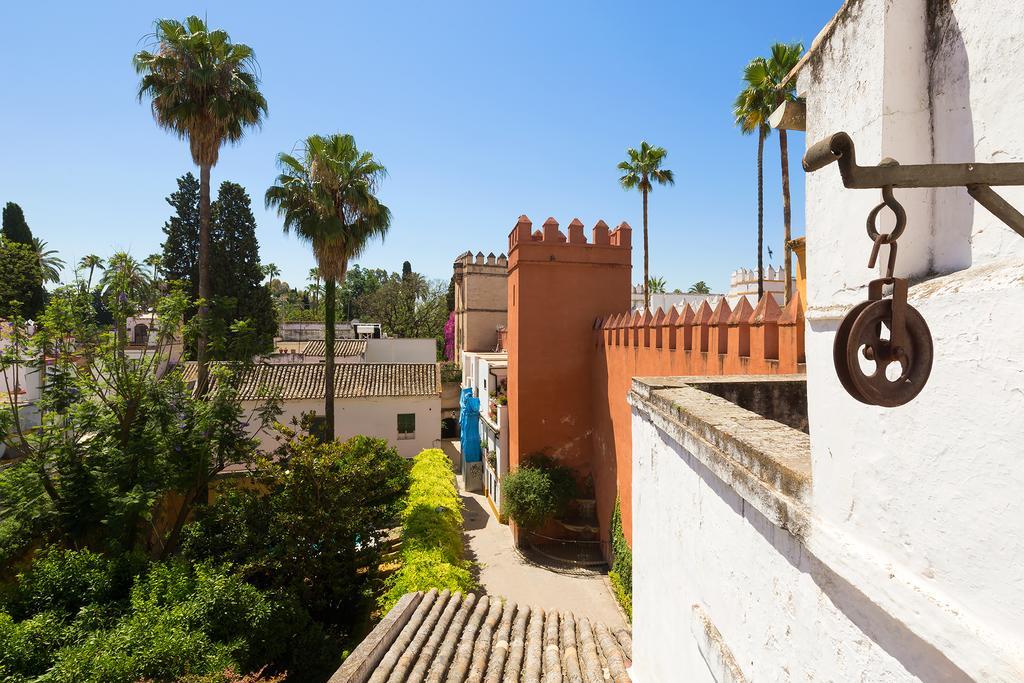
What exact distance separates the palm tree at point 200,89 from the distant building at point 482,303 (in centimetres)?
1703

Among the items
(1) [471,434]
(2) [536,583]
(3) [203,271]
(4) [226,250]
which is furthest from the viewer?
(4) [226,250]

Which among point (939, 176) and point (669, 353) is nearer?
point (939, 176)

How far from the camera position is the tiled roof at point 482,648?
214 inches

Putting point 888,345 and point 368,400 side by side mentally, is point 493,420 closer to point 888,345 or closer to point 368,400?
point 368,400

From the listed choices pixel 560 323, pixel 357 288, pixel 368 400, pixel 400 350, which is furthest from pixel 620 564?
pixel 357 288

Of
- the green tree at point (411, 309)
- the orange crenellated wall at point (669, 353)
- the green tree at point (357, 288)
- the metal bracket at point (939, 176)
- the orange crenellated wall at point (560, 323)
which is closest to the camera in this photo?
the metal bracket at point (939, 176)

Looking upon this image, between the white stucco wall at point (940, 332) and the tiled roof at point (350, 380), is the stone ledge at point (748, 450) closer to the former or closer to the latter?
the white stucco wall at point (940, 332)

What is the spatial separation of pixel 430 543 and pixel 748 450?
30.3 ft

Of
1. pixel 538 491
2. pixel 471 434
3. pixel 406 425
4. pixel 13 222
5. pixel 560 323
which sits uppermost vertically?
pixel 13 222

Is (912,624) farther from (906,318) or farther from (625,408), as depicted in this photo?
(625,408)

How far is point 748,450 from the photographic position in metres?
1.99

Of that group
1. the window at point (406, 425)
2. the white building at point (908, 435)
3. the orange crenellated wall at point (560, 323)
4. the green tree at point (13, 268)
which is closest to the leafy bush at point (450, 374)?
the window at point (406, 425)

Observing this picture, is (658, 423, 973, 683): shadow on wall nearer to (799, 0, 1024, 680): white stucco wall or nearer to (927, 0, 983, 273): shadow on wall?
(799, 0, 1024, 680): white stucco wall

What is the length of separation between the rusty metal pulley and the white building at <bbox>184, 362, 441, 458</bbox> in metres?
19.3
